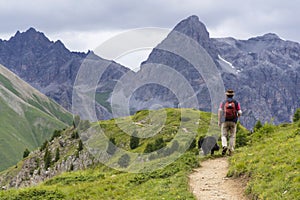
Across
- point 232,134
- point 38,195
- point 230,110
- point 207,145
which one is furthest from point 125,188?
point 207,145

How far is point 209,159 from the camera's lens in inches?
1208

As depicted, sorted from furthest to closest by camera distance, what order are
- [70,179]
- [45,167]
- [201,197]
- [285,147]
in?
[45,167] → [70,179] → [285,147] → [201,197]

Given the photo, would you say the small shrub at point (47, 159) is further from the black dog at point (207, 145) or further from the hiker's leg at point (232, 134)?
the hiker's leg at point (232, 134)

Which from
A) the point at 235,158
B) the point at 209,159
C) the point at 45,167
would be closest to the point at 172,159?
the point at 209,159

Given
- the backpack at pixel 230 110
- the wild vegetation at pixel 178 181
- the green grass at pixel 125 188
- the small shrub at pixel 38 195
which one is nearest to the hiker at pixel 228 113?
the backpack at pixel 230 110

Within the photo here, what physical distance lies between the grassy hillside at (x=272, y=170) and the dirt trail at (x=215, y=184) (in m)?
0.66

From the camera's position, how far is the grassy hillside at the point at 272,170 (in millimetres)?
17438

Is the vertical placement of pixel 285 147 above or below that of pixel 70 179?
above

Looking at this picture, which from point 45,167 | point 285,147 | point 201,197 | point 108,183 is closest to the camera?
point 201,197

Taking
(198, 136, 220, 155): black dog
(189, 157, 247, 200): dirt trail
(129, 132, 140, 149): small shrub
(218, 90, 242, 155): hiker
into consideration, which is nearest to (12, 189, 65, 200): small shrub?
(189, 157, 247, 200): dirt trail

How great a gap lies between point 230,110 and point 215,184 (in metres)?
7.42

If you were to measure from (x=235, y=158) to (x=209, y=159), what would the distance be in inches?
145

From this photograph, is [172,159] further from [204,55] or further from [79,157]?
[79,157]

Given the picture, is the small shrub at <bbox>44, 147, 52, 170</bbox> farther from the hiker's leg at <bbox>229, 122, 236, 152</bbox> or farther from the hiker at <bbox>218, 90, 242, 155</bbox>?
the hiker at <bbox>218, 90, 242, 155</bbox>
